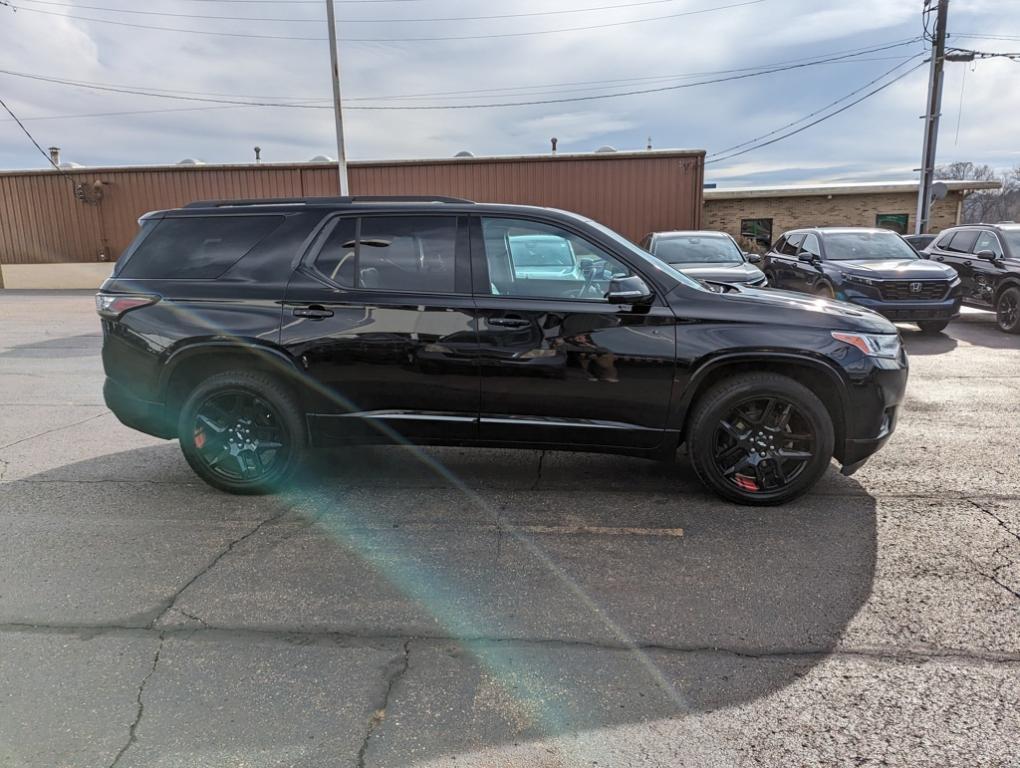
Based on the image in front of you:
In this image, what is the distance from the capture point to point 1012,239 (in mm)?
11734

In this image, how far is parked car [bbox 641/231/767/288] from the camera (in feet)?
32.6

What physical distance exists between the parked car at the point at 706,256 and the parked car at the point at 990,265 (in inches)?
150

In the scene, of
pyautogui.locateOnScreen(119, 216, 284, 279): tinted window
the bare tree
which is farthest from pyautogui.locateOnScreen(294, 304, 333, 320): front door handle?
the bare tree

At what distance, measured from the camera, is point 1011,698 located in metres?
2.55

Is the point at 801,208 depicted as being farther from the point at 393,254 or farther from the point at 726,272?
the point at 393,254

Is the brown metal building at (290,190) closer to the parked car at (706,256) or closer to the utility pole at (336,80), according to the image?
the utility pole at (336,80)

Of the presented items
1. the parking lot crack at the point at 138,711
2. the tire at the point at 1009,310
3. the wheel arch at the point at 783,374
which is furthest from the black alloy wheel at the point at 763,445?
the tire at the point at 1009,310

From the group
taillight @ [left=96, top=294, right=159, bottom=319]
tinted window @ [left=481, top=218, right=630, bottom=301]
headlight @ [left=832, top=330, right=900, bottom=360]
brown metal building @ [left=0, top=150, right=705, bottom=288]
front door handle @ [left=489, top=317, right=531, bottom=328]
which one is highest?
brown metal building @ [left=0, top=150, right=705, bottom=288]

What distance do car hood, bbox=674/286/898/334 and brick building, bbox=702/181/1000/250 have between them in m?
21.1

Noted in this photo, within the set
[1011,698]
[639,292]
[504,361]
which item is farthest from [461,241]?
[1011,698]

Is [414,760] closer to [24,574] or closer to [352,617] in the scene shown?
[352,617]

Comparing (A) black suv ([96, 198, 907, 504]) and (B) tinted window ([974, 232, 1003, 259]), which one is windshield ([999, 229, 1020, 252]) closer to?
(B) tinted window ([974, 232, 1003, 259])

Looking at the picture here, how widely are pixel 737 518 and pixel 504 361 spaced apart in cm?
168

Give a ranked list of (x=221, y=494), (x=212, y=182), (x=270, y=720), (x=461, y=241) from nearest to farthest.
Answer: (x=270, y=720)
(x=461, y=241)
(x=221, y=494)
(x=212, y=182)
